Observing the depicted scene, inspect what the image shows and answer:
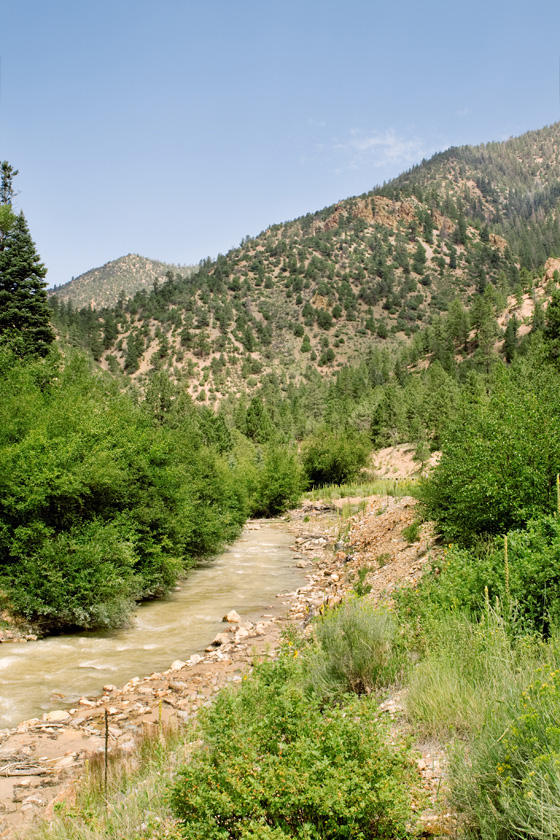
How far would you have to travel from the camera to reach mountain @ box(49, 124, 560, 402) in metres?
107

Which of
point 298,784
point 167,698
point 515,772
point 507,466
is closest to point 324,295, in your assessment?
point 507,466

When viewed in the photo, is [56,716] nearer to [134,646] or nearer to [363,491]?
[134,646]

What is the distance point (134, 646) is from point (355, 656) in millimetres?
7769

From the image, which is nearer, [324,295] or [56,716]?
[56,716]

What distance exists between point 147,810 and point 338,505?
3271cm

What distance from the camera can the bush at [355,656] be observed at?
6148mm

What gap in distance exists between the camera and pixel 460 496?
11.0m

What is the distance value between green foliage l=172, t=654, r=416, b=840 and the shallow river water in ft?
21.7

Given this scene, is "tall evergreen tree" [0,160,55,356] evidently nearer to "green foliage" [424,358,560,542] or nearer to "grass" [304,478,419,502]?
"grass" [304,478,419,502]

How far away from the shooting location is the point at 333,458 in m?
48.9

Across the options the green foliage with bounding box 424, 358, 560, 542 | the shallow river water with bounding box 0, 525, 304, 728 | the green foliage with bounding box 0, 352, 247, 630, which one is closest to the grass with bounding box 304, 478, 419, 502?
the shallow river water with bounding box 0, 525, 304, 728

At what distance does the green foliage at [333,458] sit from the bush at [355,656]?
138 feet

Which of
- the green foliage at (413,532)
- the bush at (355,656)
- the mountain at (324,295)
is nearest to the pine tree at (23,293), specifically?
the green foliage at (413,532)

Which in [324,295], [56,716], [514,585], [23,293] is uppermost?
[324,295]
